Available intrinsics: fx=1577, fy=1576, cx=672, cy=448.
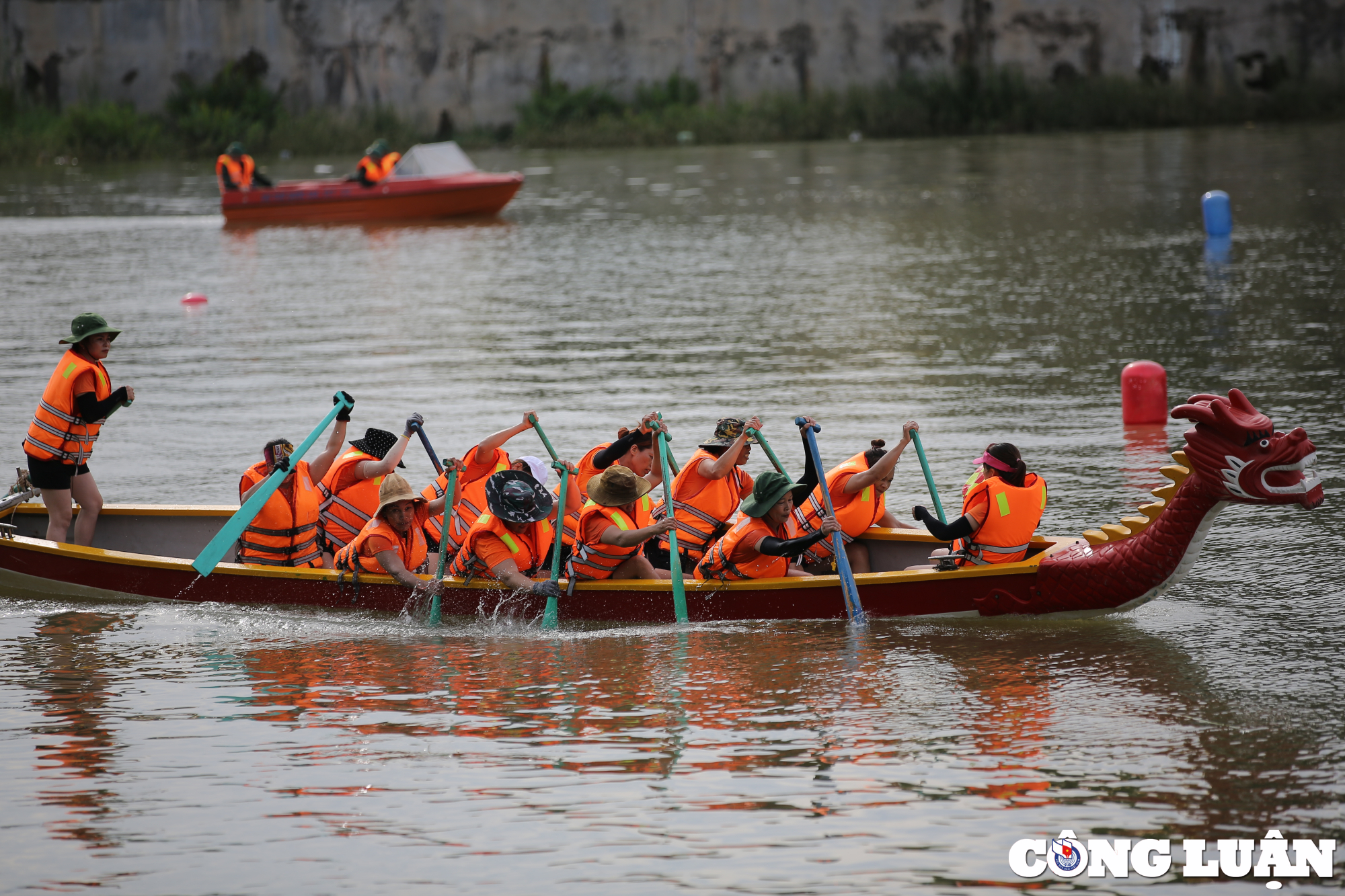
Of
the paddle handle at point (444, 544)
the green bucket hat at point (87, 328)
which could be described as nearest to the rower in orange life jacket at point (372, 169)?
the green bucket hat at point (87, 328)

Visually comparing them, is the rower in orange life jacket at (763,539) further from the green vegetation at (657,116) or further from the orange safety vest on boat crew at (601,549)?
the green vegetation at (657,116)

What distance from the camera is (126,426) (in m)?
15.4

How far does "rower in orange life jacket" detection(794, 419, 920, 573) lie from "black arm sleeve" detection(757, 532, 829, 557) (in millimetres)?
427

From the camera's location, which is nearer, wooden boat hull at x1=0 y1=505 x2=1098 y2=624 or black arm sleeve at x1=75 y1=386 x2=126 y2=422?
wooden boat hull at x1=0 y1=505 x2=1098 y2=624

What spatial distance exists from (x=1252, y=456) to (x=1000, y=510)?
147cm

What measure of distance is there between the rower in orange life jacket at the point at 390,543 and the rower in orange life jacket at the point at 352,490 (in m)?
0.44

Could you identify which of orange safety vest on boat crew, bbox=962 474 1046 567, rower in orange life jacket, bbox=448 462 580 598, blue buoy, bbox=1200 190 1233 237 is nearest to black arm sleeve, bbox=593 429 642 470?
rower in orange life jacket, bbox=448 462 580 598

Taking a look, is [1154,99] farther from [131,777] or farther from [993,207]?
[131,777]

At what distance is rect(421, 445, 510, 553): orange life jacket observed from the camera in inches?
396

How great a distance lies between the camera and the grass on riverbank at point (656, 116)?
1704 inches

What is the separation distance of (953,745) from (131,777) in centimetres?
382

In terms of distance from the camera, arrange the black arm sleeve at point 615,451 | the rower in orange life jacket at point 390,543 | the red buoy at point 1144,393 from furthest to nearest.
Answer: the red buoy at point 1144,393
the black arm sleeve at point 615,451
the rower in orange life jacket at point 390,543

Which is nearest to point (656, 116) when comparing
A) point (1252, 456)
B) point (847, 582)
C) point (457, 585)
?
point (457, 585)

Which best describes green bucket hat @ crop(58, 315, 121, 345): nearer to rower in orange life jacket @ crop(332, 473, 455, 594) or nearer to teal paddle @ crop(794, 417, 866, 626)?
rower in orange life jacket @ crop(332, 473, 455, 594)
